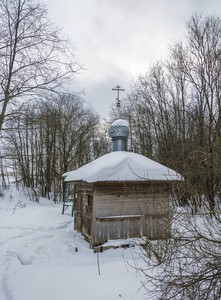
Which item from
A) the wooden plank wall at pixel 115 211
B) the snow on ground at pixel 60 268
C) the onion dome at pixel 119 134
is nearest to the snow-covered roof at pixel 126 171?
the wooden plank wall at pixel 115 211

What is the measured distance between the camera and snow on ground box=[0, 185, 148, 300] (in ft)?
15.1

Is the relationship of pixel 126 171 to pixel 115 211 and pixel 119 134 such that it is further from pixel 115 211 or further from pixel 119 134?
pixel 119 134

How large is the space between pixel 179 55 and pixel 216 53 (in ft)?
9.42

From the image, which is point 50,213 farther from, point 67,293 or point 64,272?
point 67,293

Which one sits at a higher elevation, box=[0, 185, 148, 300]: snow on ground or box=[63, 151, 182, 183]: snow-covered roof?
box=[63, 151, 182, 183]: snow-covered roof

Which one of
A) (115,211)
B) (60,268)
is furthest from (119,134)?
(60,268)

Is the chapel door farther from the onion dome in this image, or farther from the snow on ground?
the onion dome

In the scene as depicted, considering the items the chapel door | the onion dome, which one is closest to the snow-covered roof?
the chapel door

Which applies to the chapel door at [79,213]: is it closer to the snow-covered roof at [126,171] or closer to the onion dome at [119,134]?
the snow-covered roof at [126,171]

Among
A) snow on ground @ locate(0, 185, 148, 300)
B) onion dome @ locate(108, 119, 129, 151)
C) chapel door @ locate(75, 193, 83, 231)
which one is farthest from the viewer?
onion dome @ locate(108, 119, 129, 151)

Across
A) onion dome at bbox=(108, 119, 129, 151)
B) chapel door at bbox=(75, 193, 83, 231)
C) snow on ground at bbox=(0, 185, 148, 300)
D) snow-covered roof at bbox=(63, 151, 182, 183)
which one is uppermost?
onion dome at bbox=(108, 119, 129, 151)

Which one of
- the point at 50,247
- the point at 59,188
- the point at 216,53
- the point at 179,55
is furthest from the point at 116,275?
the point at 59,188

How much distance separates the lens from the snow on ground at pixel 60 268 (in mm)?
4613

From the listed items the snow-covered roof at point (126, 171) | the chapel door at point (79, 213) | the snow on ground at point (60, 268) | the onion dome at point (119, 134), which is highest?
the onion dome at point (119, 134)
